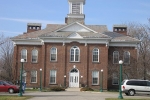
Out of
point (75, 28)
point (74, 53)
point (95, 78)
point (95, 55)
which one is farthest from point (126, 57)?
point (75, 28)

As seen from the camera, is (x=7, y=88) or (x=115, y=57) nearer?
(x=7, y=88)

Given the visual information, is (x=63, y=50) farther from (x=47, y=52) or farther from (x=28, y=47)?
(x=28, y=47)

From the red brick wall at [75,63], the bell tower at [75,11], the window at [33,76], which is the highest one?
the bell tower at [75,11]

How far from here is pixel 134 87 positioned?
Result: 33.8 meters

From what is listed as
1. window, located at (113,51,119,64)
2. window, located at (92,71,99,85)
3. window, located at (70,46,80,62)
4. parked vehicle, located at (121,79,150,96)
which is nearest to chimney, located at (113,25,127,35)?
window, located at (113,51,119,64)

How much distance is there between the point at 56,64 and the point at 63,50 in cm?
259

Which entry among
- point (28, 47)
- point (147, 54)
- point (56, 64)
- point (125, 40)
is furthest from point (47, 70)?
point (147, 54)

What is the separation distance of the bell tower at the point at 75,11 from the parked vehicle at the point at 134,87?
993 inches

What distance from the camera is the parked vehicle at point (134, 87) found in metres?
→ 33.7

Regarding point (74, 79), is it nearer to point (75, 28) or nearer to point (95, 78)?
point (95, 78)

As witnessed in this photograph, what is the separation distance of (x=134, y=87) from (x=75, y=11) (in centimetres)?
2724

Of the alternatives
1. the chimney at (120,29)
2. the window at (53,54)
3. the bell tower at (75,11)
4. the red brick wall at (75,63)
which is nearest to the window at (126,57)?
the red brick wall at (75,63)

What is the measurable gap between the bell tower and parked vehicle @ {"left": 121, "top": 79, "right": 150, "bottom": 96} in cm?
2523

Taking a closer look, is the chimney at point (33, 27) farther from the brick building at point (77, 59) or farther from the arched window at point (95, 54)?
the arched window at point (95, 54)
